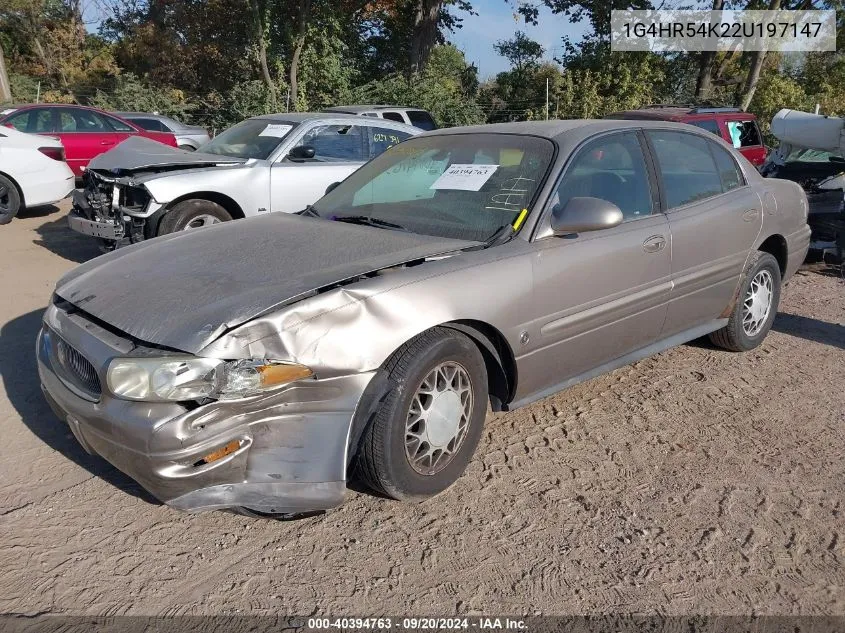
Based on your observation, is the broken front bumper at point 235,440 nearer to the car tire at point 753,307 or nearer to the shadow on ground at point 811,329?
the car tire at point 753,307

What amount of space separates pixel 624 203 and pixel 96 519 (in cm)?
304

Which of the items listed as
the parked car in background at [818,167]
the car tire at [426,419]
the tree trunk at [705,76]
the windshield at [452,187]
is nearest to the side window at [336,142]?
the windshield at [452,187]

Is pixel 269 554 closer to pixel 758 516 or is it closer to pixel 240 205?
pixel 758 516

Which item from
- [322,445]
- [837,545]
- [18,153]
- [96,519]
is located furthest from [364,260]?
[18,153]

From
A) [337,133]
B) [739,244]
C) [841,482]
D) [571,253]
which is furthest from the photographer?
[337,133]

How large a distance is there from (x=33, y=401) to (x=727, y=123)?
39.8ft

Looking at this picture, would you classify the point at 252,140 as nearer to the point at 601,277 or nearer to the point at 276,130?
the point at 276,130

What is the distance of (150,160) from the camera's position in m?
7.14

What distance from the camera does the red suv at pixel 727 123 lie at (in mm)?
12211

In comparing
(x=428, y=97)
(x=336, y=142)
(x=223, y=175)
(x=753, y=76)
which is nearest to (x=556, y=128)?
(x=223, y=175)

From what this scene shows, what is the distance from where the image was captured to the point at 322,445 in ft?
8.89

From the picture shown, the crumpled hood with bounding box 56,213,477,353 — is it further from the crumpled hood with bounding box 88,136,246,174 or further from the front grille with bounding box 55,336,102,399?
the crumpled hood with bounding box 88,136,246,174

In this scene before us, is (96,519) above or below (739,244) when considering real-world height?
below

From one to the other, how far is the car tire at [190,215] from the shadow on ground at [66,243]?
50.1 inches
